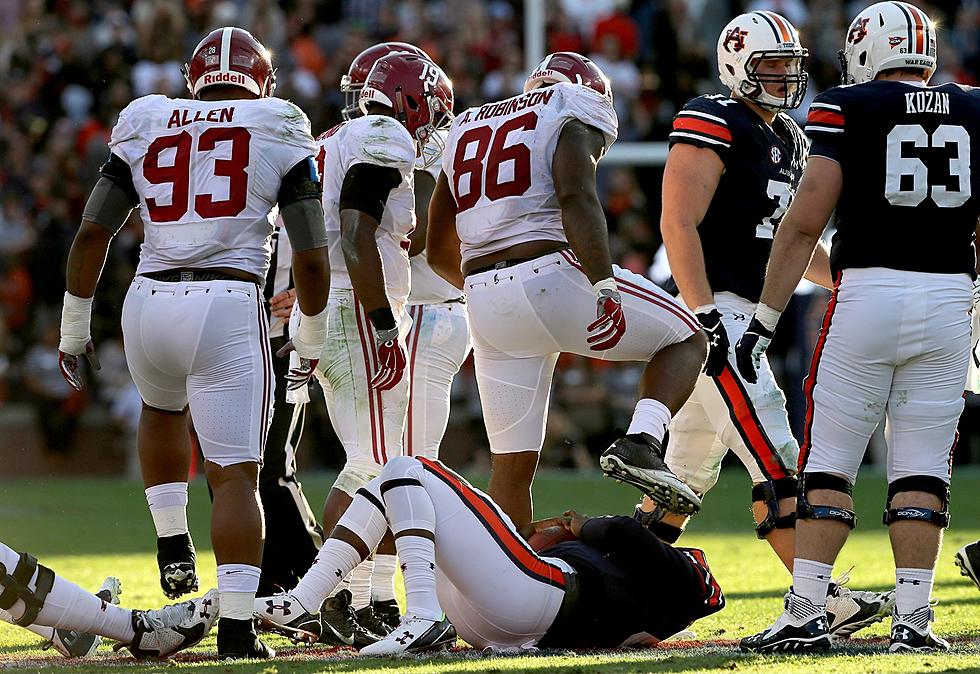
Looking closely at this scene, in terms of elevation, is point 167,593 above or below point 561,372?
below

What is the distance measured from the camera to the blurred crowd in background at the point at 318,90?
13766 mm

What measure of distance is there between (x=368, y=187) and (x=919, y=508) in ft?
7.30

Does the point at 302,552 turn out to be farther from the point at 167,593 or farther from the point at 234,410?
the point at 234,410

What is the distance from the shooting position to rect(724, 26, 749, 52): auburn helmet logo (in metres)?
5.99

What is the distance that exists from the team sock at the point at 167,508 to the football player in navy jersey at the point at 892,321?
2.03m

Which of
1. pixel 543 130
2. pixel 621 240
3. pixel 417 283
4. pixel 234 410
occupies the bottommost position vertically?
pixel 234 410

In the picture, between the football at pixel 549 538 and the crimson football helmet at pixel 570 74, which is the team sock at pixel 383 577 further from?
the crimson football helmet at pixel 570 74

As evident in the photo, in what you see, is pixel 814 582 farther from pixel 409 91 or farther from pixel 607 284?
pixel 409 91

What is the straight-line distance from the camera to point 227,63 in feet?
17.1

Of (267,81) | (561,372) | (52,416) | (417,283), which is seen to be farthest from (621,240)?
(267,81)

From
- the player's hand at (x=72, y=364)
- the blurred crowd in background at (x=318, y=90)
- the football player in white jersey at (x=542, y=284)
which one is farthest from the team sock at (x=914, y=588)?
the blurred crowd in background at (x=318, y=90)

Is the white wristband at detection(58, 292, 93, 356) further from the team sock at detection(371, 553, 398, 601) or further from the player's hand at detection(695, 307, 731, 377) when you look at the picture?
the player's hand at detection(695, 307, 731, 377)

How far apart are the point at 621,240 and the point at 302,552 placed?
8359 mm

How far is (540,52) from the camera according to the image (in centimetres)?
1383
